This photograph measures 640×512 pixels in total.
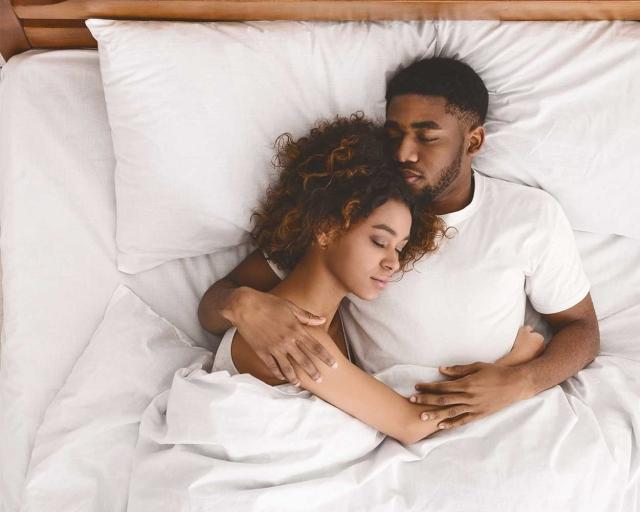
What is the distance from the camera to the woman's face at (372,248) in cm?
123

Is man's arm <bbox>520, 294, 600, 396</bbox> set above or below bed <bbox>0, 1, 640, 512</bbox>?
below

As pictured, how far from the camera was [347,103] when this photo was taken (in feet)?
4.61

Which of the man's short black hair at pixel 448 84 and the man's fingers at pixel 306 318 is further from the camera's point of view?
the man's short black hair at pixel 448 84

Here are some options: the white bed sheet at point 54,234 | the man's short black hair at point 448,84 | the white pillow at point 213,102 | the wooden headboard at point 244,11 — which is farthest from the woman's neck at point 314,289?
the wooden headboard at point 244,11

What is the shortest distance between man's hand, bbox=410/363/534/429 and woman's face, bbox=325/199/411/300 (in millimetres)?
244

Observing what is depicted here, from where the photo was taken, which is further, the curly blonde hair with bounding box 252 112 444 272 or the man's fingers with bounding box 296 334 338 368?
the curly blonde hair with bounding box 252 112 444 272

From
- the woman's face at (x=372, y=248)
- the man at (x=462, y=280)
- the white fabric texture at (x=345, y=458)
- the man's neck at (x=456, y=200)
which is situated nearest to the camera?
the white fabric texture at (x=345, y=458)

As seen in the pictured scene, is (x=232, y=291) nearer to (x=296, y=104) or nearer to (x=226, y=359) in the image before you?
(x=226, y=359)

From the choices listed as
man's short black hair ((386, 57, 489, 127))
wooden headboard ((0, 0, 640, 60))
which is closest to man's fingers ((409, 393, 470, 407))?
man's short black hair ((386, 57, 489, 127))

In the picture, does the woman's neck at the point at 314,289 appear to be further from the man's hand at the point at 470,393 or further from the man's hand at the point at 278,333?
the man's hand at the point at 470,393

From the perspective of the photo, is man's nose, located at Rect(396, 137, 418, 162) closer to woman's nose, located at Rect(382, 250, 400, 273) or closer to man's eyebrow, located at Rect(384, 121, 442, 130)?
man's eyebrow, located at Rect(384, 121, 442, 130)

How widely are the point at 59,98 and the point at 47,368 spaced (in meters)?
0.59

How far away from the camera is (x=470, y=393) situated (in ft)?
4.16

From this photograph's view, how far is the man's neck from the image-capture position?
4.72 feet
